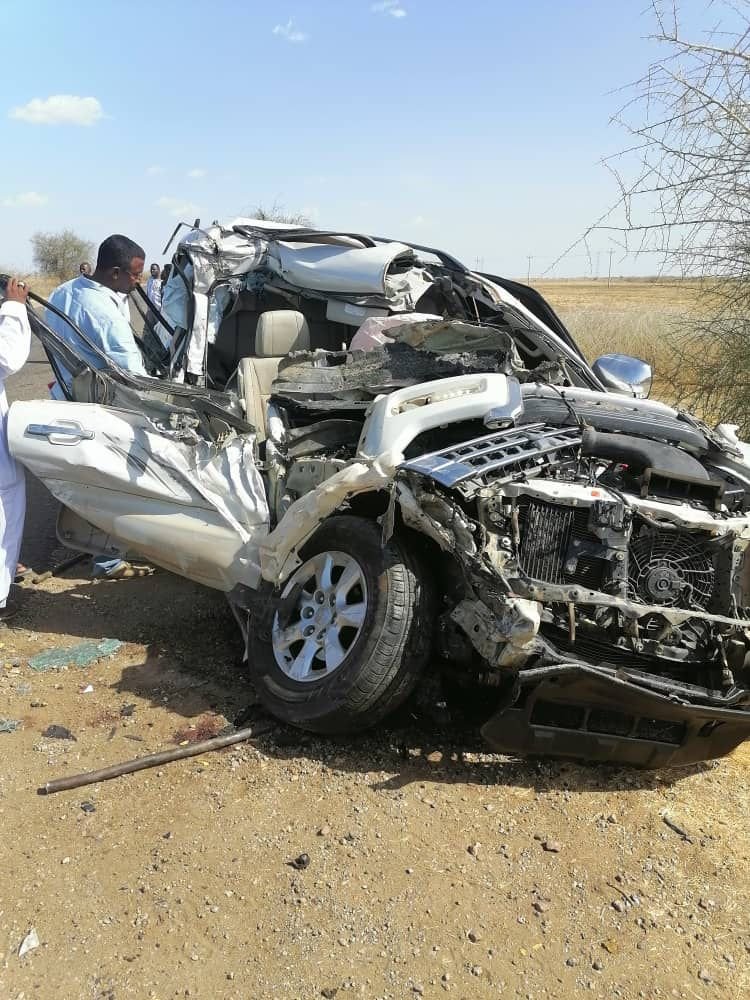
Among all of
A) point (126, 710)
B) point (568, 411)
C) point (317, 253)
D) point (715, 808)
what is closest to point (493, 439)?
point (568, 411)

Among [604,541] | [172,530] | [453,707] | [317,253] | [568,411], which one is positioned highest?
[317,253]

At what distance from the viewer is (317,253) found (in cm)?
515

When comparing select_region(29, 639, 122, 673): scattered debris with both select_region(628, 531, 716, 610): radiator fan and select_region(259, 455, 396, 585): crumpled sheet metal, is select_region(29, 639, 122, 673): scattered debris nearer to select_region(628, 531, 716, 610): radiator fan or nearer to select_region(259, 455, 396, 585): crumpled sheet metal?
select_region(259, 455, 396, 585): crumpled sheet metal

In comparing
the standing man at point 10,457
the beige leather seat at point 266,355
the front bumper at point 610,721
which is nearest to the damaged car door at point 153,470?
the standing man at point 10,457

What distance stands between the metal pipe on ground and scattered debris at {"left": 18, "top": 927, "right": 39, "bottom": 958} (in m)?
0.72

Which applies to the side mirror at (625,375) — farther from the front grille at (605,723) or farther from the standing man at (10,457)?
the standing man at (10,457)

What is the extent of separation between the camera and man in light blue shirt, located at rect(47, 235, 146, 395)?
505cm

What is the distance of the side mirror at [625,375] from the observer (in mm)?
4500

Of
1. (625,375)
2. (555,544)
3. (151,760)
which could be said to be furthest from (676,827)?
(625,375)

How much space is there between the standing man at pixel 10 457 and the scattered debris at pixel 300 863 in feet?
9.07

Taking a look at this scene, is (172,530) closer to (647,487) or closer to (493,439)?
(493,439)

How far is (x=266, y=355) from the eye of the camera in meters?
5.08

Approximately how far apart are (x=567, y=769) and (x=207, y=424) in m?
2.52

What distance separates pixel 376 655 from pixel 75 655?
6.37ft
